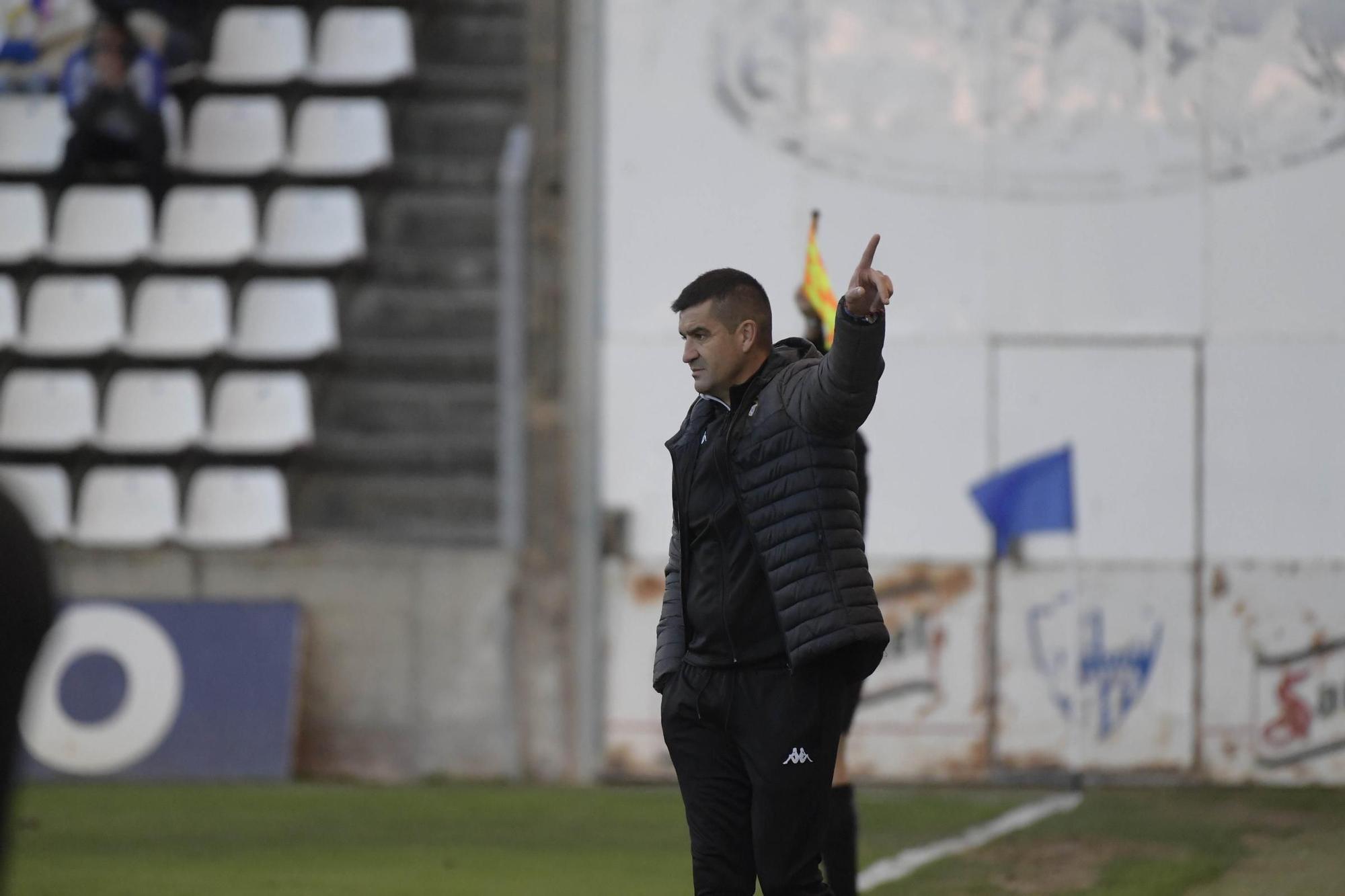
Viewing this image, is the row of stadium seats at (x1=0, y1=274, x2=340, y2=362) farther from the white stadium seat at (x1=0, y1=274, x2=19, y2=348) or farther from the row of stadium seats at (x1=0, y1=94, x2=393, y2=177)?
the row of stadium seats at (x1=0, y1=94, x2=393, y2=177)

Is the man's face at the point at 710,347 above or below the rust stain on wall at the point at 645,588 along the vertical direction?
above

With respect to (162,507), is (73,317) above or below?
above

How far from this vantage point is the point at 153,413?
434 inches

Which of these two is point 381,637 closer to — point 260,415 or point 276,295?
point 260,415

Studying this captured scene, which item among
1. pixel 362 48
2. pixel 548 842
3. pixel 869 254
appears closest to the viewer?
pixel 869 254

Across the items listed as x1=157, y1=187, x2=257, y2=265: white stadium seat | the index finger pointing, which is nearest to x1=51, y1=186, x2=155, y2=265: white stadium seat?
x1=157, y1=187, x2=257, y2=265: white stadium seat

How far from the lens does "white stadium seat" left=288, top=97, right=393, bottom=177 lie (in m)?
11.8

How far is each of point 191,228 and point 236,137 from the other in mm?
755

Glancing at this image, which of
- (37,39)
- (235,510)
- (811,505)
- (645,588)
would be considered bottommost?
(645,588)

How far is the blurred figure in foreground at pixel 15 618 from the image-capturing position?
2129 millimetres

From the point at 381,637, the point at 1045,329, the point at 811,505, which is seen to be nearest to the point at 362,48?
Answer: the point at 381,637

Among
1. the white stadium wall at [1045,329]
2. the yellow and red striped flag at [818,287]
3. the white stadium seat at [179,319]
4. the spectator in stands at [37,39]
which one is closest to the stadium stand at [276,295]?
the white stadium seat at [179,319]

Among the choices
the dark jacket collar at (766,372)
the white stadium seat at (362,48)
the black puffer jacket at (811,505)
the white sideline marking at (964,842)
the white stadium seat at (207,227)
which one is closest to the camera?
the black puffer jacket at (811,505)

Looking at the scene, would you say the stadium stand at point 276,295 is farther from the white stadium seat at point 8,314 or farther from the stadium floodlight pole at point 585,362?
the stadium floodlight pole at point 585,362
